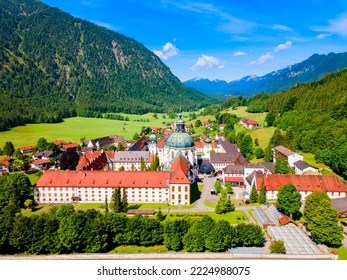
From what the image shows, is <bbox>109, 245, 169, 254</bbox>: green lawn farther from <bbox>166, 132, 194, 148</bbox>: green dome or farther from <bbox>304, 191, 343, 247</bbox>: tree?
<bbox>166, 132, 194, 148</bbox>: green dome

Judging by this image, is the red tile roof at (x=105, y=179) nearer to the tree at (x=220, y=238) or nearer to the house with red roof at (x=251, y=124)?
the tree at (x=220, y=238)

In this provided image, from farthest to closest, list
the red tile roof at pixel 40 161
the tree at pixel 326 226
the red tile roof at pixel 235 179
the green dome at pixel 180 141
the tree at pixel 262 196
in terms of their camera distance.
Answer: the red tile roof at pixel 40 161, the green dome at pixel 180 141, the red tile roof at pixel 235 179, the tree at pixel 262 196, the tree at pixel 326 226

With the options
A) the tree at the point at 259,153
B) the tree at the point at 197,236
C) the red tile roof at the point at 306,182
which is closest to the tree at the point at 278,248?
the tree at the point at 197,236

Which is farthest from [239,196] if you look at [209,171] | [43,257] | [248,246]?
[43,257]

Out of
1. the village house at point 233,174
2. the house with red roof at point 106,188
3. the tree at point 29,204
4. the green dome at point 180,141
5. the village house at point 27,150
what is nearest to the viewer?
the tree at point 29,204

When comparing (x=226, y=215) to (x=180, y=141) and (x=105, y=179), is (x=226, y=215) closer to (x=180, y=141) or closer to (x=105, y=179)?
(x=105, y=179)

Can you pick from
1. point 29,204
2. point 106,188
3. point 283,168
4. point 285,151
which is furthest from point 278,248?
point 285,151

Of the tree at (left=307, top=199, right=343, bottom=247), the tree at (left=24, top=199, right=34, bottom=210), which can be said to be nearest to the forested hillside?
the tree at (left=307, top=199, right=343, bottom=247)

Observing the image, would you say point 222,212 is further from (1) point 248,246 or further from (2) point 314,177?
(2) point 314,177
